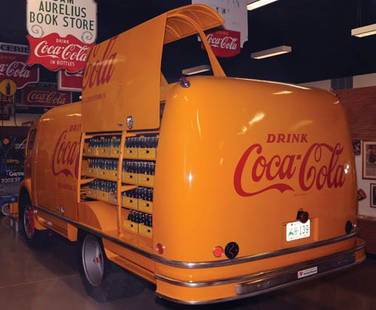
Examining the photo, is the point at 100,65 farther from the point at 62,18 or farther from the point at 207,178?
the point at 62,18

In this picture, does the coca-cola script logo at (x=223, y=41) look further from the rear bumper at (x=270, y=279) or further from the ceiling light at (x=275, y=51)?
the rear bumper at (x=270, y=279)

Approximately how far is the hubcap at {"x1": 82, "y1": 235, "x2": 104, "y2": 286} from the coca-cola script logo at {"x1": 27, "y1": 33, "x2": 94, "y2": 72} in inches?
117

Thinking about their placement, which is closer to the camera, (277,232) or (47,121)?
(277,232)

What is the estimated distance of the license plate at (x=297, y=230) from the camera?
13.1 ft

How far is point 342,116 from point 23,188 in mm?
5890

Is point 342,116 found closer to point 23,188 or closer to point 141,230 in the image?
point 141,230

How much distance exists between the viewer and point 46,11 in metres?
6.71

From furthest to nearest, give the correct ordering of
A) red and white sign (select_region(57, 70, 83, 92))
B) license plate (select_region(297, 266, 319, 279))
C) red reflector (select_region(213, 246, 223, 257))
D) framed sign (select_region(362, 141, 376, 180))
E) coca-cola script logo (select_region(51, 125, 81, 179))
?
red and white sign (select_region(57, 70, 83, 92)) → framed sign (select_region(362, 141, 376, 180)) → coca-cola script logo (select_region(51, 125, 81, 179)) → license plate (select_region(297, 266, 319, 279)) → red reflector (select_region(213, 246, 223, 257))

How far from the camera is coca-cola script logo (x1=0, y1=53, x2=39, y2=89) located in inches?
449

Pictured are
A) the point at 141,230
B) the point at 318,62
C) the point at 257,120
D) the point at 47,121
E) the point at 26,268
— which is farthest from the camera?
the point at 318,62

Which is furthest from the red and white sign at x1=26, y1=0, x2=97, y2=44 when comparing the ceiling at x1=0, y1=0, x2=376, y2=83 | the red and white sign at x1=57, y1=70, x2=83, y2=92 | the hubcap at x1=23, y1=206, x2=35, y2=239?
the hubcap at x1=23, y1=206, x2=35, y2=239

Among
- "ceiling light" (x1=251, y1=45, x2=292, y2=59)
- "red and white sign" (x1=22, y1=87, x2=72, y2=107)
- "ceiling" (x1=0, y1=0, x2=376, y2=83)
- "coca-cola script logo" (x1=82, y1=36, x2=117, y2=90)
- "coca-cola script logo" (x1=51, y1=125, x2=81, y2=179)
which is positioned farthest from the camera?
"red and white sign" (x1=22, y1=87, x2=72, y2=107)

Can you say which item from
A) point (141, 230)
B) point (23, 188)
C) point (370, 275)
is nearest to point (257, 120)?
point (141, 230)

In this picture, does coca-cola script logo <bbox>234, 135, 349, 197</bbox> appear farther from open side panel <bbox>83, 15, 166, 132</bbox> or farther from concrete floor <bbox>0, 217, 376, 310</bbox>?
concrete floor <bbox>0, 217, 376, 310</bbox>
